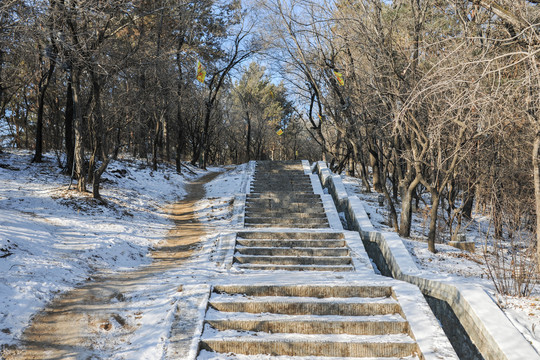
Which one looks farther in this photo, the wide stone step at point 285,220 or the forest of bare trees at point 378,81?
the wide stone step at point 285,220

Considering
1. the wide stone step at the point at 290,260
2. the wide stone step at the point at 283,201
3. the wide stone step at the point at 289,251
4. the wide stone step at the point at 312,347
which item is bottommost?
the wide stone step at the point at 312,347

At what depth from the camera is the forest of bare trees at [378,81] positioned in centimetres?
638

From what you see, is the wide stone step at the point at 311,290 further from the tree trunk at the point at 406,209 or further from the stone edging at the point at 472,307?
the tree trunk at the point at 406,209

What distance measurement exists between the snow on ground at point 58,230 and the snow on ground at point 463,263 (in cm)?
575

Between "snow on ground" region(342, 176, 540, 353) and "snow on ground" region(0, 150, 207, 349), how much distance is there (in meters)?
5.75

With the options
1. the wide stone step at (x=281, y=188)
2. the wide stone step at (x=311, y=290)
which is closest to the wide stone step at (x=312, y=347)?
the wide stone step at (x=311, y=290)

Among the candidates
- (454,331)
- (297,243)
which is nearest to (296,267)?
(297,243)

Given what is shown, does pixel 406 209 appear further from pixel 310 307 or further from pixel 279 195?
pixel 310 307

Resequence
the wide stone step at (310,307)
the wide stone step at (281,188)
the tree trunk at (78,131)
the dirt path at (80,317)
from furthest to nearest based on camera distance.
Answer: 1. the wide stone step at (281,188)
2. the tree trunk at (78,131)
3. the wide stone step at (310,307)
4. the dirt path at (80,317)

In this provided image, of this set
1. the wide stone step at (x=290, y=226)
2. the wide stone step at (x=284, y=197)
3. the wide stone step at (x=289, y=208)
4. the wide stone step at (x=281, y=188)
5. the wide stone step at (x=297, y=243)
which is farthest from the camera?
the wide stone step at (x=281, y=188)

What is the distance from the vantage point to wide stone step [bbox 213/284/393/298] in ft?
19.7

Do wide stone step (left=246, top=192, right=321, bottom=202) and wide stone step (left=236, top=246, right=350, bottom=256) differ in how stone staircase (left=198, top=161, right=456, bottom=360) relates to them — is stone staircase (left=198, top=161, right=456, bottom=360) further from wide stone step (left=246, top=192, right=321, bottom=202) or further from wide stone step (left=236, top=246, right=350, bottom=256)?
wide stone step (left=246, top=192, right=321, bottom=202)

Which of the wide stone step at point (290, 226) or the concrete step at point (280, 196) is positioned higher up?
the concrete step at point (280, 196)

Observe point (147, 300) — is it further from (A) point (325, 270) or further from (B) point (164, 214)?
(B) point (164, 214)
